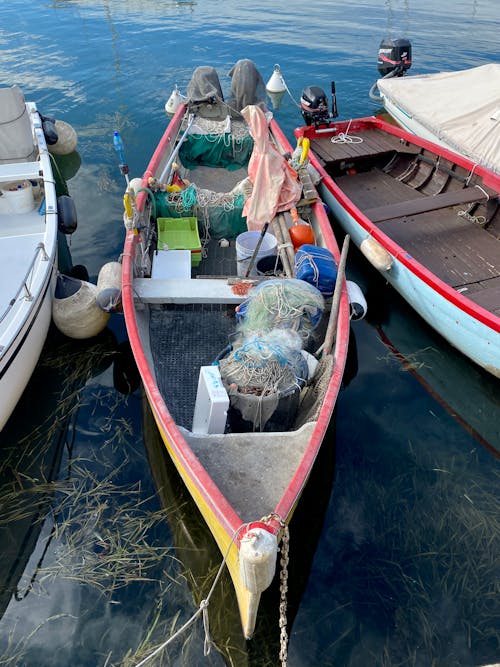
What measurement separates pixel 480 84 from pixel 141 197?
875 cm

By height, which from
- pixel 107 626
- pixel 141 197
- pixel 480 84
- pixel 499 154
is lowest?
pixel 107 626

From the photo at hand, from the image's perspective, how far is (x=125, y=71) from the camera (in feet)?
71.6

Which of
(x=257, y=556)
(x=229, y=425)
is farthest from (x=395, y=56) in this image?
(x=257, y=556)

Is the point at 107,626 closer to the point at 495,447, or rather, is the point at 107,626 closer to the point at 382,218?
the point at 495,447

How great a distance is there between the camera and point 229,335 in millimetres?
7234

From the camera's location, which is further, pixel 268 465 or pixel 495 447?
pixel 495 447

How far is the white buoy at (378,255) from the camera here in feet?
30.5

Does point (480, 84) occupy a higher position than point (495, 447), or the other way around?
point (480, 84)

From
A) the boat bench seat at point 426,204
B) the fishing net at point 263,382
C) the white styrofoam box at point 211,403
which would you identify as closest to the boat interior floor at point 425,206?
the boat bench seat at point 426,204

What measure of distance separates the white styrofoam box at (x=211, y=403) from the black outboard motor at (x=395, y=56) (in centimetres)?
1671

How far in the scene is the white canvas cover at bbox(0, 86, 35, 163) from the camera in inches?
439

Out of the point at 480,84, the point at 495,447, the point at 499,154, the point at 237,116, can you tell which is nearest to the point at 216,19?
the point at 237,116

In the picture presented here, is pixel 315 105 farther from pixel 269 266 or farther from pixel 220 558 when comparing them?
pixel 220 558

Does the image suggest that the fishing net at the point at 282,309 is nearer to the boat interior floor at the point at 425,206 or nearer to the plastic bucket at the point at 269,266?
the plastic bucket at the point at 269,266
